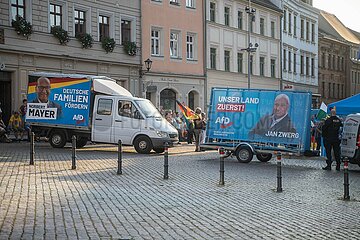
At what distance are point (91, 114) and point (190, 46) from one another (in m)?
21.0

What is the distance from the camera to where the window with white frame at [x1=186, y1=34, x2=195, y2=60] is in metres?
42.5

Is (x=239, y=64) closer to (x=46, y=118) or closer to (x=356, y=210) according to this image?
(x=46, y=118)

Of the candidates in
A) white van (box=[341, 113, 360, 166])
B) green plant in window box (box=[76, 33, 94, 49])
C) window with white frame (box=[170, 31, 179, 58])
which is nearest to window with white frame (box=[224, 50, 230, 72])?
window with white frame (box=[170, 31, 179, 58])

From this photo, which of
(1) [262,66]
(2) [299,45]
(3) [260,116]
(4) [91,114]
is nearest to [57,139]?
(4) [91,114]

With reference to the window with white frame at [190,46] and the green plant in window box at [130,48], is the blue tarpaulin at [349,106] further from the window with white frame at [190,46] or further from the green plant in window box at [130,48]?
the window with white frame at [190,46]

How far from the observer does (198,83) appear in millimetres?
43188

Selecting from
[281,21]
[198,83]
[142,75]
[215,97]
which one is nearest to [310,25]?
[281,21]

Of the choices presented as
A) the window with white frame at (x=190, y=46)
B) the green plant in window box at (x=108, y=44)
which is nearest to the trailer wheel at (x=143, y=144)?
the green plant in window box at (x=108, y=44)

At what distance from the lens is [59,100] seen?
23.5 m

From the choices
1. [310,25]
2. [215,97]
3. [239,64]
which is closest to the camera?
[215,97]

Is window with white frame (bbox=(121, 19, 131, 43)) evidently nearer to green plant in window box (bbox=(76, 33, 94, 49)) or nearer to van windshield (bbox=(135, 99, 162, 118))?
green plant in window box (bbox=(76, 33, 94, 49))

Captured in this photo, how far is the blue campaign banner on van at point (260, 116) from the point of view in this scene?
62.8 ft

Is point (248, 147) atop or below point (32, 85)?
below

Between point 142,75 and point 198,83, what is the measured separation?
6.69m
